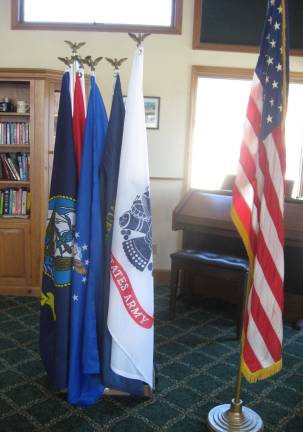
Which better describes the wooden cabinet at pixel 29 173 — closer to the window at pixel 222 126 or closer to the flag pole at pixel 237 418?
the window at pixel 222 126

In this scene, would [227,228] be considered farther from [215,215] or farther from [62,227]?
[62,227]

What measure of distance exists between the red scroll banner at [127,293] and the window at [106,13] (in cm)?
274

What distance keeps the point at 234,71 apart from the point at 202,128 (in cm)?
63

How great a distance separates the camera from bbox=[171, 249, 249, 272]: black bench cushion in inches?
125

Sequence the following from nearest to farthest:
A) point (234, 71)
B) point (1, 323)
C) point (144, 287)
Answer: point (144, 287) → point (1, 323) → point (234, 71)

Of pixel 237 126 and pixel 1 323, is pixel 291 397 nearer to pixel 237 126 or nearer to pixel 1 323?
pixel 1 323

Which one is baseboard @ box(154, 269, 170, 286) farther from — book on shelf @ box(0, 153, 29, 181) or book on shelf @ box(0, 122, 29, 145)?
book on shelf @ box(0, 122, 29, 145)

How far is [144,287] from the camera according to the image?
2176mm

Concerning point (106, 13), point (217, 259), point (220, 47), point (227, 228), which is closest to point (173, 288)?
point (217, 259)

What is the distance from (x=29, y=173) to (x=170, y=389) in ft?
7.21

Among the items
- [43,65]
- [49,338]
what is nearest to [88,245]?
[49,338]

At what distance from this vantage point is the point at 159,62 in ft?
13.3

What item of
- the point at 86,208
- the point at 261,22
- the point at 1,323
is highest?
the point at 261,22

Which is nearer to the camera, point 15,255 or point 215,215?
point 215,215
